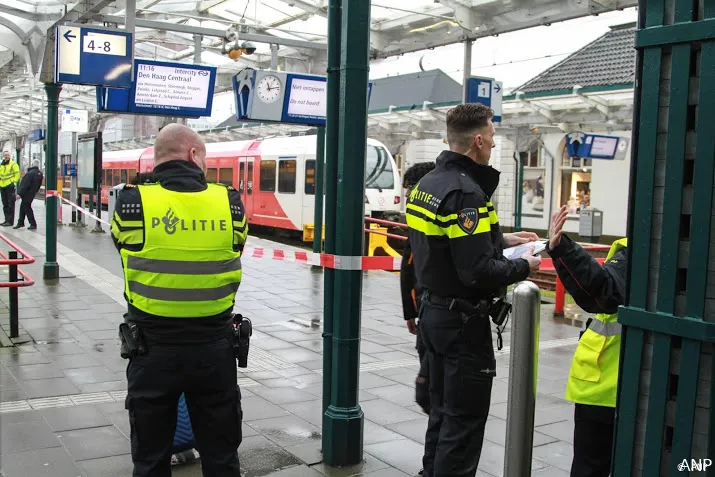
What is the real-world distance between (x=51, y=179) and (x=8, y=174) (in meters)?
9.29

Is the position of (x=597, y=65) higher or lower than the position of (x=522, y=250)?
higher

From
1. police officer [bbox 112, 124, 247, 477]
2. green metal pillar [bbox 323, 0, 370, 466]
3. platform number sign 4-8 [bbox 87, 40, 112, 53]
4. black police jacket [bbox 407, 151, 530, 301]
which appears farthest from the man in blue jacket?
black police jacket [bbox 407, 151, 530, 301]

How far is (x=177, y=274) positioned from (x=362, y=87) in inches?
65.9

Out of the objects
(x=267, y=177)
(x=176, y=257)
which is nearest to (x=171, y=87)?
(x=267, y=177)

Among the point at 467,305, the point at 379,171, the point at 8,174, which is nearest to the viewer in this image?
the point at 467,305

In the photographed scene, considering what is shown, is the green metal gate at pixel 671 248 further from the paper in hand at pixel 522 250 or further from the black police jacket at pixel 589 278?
the paper in hand at pixel 522 250

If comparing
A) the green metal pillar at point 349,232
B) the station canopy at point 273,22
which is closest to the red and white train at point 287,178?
the station canopy at point 273,22

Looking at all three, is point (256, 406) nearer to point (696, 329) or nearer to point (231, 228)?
point (231, 228)


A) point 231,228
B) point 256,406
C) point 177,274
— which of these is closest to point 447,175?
point 231,228

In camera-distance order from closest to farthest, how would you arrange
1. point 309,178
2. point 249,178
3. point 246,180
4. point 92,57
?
1. point 92,57
2. point 309,178
3. point 249,178
4. point 246,180

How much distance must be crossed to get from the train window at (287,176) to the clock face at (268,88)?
26.6 ft

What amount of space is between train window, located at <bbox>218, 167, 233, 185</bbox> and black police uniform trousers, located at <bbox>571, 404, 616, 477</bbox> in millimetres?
21205

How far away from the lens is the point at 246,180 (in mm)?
→ 22766

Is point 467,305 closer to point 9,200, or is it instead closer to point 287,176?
point 287,176
